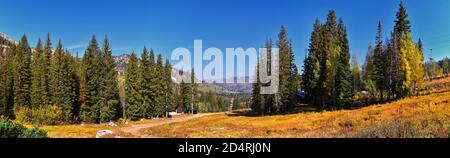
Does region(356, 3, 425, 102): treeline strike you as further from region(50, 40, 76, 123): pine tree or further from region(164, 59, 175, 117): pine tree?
region(50, 40, 76, 123): pine tree

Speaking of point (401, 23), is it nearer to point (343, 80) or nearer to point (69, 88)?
point (343, 80)

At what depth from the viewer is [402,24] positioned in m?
58.7

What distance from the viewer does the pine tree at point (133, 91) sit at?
72125 millimetres

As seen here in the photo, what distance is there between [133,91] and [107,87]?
719 centimetres

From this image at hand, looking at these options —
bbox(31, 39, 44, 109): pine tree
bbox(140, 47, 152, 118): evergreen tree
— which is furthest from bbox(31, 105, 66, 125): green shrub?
bbox(140, 47, 152, 118): evergreen tree

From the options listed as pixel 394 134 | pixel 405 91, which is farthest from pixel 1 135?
pixel 405 91

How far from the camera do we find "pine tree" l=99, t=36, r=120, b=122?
65.6 metres

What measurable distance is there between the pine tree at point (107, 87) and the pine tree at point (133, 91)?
3096 mm

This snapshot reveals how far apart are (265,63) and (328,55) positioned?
42.3ft

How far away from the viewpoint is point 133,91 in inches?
2876

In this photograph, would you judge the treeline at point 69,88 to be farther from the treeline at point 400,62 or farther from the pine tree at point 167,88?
the treeline at point 400,62

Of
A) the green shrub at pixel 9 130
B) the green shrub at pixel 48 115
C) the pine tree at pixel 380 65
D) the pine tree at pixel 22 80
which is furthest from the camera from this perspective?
the pine tree at pixel 22 80

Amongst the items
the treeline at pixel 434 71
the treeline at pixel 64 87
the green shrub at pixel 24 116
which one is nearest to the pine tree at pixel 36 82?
the treeline at pixel 64 87
